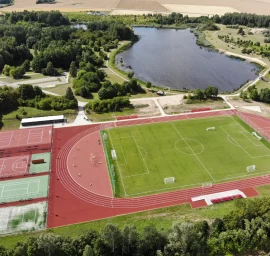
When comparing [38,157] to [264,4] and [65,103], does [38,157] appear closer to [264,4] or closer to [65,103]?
[65,103]

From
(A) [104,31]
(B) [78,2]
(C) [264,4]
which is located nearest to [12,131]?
(A) [104,31]

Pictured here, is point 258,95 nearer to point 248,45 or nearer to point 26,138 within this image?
Answer: point 26,138

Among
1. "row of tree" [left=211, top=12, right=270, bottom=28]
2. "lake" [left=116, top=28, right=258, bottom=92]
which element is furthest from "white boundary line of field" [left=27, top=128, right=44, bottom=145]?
"row of tree" [left=211, top=12, right=270, bottom=28]

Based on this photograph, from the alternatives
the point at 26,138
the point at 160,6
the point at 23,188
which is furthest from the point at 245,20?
the point at 23,188

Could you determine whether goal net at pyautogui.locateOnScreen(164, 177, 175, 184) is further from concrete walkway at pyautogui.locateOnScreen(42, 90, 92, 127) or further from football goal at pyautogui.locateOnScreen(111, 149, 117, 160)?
concrete walkway at pyautogui.locateOnScreen(42, 90, 92, 127)

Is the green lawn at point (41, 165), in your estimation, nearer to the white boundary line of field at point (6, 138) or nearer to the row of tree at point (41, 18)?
the white boundary line of field at point (6, 138)

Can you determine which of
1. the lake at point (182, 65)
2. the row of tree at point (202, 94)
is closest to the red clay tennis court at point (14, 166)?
the row of tree at point (202, 94)
